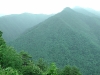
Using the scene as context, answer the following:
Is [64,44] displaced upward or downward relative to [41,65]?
downward

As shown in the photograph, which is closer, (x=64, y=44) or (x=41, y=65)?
(x=41, y=65)

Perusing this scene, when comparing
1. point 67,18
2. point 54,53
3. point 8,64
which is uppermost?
point 67,18

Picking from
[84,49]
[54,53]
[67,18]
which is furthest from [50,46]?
[67,18]

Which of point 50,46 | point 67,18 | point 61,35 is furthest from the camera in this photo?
point 67,18

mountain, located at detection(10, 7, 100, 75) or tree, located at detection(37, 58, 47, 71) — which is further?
mountain, located at detection(10, 7, 100, 75)

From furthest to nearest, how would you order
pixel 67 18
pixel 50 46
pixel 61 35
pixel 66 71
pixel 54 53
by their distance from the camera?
pixel 67 18 → pixel 61 35 → pixel 50 46 → pixel 54 53 → pixel 66 71

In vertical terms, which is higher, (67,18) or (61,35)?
(67,18)

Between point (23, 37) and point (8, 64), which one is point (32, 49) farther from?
point (8, 64)

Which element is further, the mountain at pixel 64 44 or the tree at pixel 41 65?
the mountain at pixel 64 44
